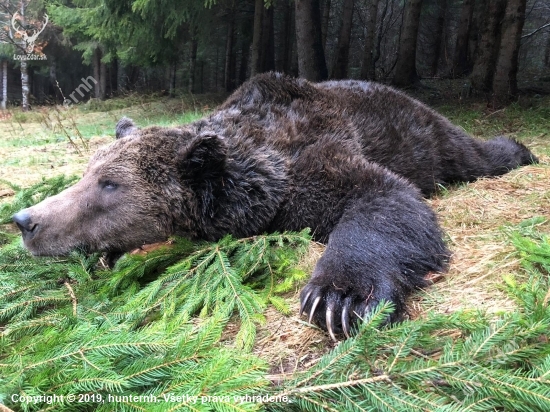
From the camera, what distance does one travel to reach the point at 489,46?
872 centimetres

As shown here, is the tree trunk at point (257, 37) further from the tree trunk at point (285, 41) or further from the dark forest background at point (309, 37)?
the tree trunk at point (285, 41)

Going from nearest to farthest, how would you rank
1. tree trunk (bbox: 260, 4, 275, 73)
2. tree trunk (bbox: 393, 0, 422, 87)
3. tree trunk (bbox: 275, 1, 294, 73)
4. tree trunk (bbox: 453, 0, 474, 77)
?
tree trunk (bbox: 393, 0, 422, 87) < tree trunk (bbox: 260, 4, 275, 73) < tree trunk (bbox: 453, 0, 474, 77) < tree trunk (bbox: 275, 1, 294, 73)

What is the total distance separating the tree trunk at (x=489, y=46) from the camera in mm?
8719

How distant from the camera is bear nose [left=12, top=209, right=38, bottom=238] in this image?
2617 millimetres

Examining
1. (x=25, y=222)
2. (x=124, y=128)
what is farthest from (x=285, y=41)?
(x=25, y=222)

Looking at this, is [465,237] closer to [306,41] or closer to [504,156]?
[504,156]

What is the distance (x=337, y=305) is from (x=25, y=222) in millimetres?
1870

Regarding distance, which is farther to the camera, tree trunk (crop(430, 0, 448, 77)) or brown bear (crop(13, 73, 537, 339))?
tree trunk (crop(430, 0, 448, 77))

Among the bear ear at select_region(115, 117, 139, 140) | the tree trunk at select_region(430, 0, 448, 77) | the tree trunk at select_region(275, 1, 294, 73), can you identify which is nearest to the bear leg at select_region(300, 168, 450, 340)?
the bear ear at select_region(115, 117, 139, 140)

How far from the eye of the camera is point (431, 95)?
1085 centimetres

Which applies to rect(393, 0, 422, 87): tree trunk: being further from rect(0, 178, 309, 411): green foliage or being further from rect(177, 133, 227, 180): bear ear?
rect(0, 178, 309, 411): green foliage

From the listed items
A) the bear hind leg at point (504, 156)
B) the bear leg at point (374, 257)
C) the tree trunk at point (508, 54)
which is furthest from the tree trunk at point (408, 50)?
the bear leg at point (374, 257)

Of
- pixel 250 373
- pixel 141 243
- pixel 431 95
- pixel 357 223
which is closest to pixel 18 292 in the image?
pixel 141 243

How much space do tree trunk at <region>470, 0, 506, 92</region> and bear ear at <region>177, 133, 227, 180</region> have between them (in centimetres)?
791
